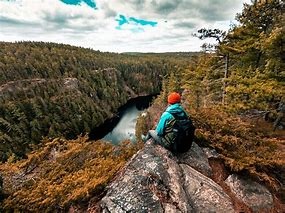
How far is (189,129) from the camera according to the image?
6863 mm

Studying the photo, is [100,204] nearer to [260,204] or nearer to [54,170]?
[54,170]

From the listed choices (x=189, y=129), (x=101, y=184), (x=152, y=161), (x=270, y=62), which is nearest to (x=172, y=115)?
(x=189, y=129)

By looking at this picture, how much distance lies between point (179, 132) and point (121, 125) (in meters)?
70.4

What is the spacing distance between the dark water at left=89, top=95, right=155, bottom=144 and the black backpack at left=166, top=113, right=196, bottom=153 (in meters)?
45.7

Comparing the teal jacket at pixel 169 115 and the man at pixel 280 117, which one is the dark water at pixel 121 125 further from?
the teal jacket at pixel 169 115

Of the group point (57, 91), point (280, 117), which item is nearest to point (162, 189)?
point (280, 117)

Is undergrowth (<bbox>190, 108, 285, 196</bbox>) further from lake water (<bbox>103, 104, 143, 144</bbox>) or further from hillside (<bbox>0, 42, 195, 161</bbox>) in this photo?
lake water (<bbox>103, 104, 143, 144</bbox>)

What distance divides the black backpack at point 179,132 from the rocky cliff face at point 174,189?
0.39m

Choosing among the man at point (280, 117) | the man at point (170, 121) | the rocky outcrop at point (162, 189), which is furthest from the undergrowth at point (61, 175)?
the man at point (280, 117)

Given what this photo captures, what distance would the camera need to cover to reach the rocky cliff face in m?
5.45

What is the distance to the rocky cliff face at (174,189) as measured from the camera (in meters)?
5.45

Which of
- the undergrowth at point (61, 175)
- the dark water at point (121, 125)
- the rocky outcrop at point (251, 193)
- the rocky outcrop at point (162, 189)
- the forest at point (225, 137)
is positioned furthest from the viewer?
the dark water at point (121, 125)

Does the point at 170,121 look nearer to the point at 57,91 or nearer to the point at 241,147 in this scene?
the point at 241,147

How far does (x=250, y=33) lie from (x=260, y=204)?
11454mm
